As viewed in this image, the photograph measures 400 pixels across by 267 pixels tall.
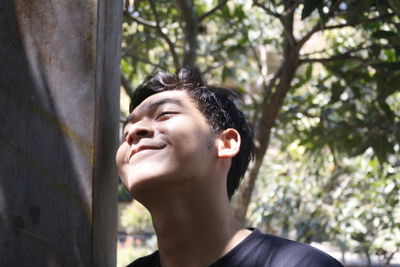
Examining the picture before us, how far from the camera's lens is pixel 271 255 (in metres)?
1.74

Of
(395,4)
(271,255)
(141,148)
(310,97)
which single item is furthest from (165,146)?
(310,97)

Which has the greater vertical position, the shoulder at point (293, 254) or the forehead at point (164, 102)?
the forehead at point (164, 102)

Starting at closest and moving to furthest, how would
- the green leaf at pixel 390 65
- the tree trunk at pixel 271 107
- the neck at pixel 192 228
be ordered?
the neck at pixel 192 228, the green leaf at pixel 390 65, the tree trunk at pixel 271 107

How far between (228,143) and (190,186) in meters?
0.25

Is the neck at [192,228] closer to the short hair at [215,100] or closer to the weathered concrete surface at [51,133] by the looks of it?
the weathered concrete surface at [51,133]

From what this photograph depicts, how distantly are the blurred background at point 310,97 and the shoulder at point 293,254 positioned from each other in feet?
2.82

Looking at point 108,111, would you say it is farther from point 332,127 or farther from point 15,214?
point 332,127

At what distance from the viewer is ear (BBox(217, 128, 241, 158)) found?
192 cm

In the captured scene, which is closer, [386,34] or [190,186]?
[190,186]

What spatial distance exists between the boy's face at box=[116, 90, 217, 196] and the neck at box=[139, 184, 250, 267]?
0.07m

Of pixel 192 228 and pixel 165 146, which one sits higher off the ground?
pixel 165 146

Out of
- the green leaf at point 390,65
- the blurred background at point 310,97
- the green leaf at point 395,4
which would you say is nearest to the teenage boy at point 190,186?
the blurred background at point 310,97

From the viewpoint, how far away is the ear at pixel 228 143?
192cm

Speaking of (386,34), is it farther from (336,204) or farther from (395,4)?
(336,204)
